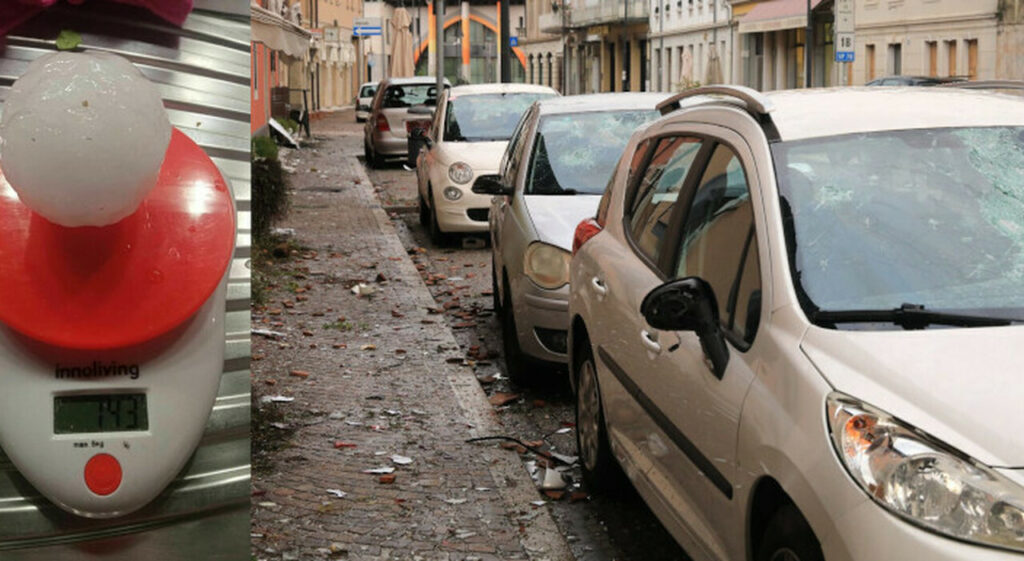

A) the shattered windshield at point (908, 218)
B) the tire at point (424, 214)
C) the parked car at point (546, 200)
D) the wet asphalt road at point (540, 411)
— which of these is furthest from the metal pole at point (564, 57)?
the shattered windshield at point (908, 218)

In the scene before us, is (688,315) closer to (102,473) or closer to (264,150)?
(102,473)

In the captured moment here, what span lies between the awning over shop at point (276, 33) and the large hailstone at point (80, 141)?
11.7 meters

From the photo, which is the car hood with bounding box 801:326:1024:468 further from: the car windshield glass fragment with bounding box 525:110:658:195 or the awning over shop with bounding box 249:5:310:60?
the awning over shop with bounding box 249:5:310:60

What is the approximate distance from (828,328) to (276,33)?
13851mm

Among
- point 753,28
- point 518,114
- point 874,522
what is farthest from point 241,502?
point 753,28

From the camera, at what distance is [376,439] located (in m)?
7.79

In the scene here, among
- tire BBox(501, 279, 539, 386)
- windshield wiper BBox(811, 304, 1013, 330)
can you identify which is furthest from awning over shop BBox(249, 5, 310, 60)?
windshield wiper BBox(811, 304, 1013, 330)

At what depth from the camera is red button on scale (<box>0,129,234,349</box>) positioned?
10.3 feet

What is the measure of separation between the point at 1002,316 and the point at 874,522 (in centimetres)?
94

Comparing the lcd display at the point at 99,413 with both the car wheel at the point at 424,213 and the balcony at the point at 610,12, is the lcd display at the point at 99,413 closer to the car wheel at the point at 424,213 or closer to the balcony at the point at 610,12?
the car wheel at the point at 424,213

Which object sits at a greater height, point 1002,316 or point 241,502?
point 1002,316

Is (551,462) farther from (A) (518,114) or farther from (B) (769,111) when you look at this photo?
(A) (518,114)

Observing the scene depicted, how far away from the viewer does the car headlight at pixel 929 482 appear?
3.28 m

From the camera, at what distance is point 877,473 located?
11.3ft
